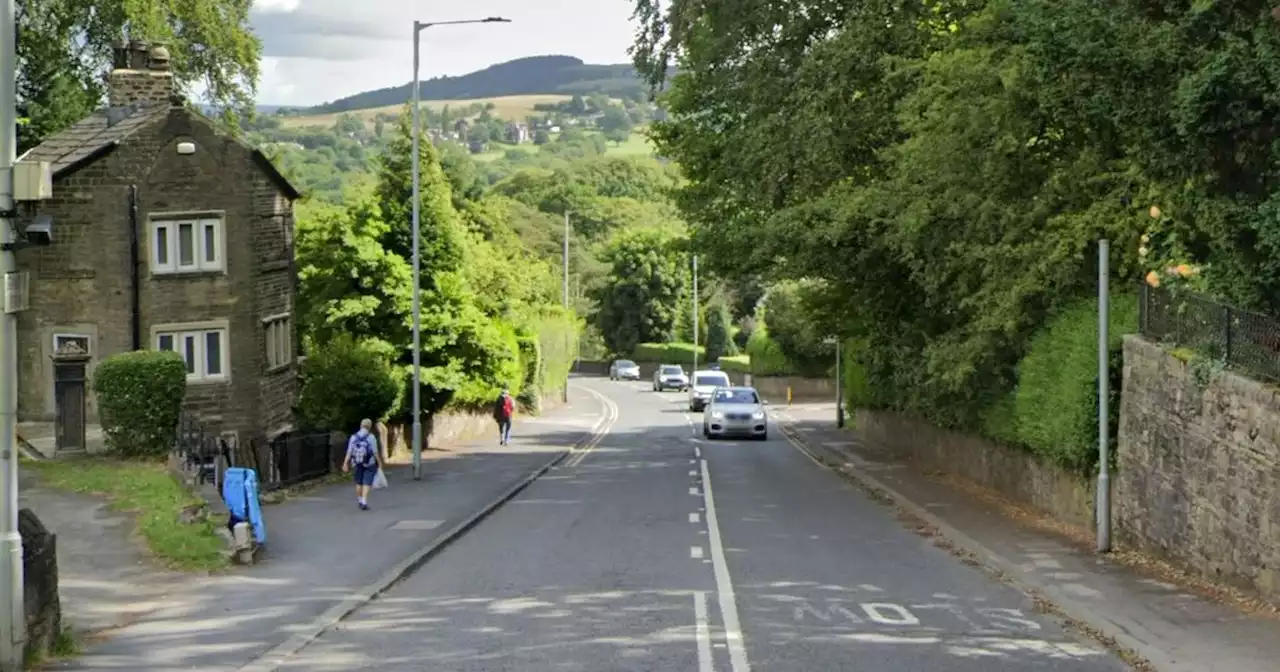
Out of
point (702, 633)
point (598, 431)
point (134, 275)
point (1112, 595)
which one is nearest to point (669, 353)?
point (598, 431)

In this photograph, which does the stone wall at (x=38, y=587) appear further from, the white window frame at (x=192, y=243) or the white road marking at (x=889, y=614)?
the white window frame at (x=192, y=243)

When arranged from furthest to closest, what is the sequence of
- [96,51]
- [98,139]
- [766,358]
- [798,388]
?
[766,358]
[798,388]
[96,51]
[98,139]

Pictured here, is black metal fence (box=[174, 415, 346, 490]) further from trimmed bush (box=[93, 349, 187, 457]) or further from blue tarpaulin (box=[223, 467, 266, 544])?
blue tarpaulin (box=[223, 467, 266, 544])

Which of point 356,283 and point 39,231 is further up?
point 356,283

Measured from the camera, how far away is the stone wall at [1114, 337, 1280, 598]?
1420cm

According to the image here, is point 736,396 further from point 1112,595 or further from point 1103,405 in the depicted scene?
point 1112,595

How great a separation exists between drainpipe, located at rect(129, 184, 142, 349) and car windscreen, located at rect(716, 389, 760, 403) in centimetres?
2342

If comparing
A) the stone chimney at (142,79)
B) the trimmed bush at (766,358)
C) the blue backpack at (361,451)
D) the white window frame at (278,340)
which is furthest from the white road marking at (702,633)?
the trimmed bush at (766,358)

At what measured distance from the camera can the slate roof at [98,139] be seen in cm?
2891

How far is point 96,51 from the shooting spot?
44.8 meters

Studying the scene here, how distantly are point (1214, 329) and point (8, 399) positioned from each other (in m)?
12.4

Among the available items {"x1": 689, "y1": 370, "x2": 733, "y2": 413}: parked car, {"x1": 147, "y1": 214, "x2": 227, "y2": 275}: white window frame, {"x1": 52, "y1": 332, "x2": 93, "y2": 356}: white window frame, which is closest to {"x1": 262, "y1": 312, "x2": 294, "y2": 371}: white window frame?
{"x1": 147, "y1": 214, "x2": 227, "y2": 275}: white window frame

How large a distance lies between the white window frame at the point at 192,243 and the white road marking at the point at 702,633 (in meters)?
18.1

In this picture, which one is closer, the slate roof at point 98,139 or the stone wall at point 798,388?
the slate roof at point 98,139
